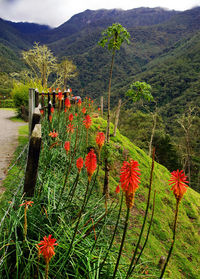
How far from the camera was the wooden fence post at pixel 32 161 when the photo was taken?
6.25 ft

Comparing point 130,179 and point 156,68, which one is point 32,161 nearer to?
point 130,179

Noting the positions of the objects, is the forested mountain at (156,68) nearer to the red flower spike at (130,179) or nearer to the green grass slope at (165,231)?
the green grass slope at (165,231)

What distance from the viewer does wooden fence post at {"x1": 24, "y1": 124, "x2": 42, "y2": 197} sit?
6.25 feet

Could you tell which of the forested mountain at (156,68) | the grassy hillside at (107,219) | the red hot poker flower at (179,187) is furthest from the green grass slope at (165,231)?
the forested mountain at (156,68)

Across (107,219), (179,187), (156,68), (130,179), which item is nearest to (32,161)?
(107,219)

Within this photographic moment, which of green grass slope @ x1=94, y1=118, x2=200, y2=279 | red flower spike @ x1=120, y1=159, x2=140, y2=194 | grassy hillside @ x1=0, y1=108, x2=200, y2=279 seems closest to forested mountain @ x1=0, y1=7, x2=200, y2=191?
grassy hillside @ x1=0, y1=108, x2=200, y2=279

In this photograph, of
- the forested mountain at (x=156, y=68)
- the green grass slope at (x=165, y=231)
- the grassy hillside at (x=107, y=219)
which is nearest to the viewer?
the grassy hillside at (x=107, y=219)

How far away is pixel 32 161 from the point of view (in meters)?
1.97

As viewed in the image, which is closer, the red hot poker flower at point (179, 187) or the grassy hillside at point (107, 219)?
the red hot poker flower at point (179, 187)

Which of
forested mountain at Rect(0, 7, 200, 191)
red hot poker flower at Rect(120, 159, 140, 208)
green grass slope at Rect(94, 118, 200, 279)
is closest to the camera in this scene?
red hot poker flower at Rect(120, 159, 140, 208)

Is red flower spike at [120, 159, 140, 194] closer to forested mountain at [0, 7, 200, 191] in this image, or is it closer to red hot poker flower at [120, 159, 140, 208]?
red hot poker flower at [120, 159, 140, 208]

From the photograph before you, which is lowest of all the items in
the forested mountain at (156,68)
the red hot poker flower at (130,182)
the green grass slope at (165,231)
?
the green grass slope at (165,231)

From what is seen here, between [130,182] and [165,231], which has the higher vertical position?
[130,182]

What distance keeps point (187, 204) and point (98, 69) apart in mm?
105576
